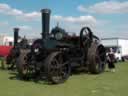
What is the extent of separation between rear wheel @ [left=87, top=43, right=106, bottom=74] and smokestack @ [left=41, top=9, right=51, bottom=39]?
3.23 metres

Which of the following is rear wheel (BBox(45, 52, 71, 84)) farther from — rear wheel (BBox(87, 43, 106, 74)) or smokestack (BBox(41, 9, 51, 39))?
rear wheel (BBox(87, 43, 106, 74))

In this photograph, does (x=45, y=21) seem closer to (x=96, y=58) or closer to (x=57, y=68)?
(x=57, y=68)

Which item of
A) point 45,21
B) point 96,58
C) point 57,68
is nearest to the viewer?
point 57,68

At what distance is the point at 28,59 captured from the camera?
1495 centimetres

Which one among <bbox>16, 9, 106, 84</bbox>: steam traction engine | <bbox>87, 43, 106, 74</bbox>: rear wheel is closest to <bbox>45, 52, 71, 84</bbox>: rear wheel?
<bbox>16, 9, 106, 84</bbox>: steam traction engine

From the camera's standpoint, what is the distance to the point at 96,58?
676 inches

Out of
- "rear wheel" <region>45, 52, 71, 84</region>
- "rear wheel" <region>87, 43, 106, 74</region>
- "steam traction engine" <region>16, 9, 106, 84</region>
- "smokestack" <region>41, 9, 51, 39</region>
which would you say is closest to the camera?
"rear wheel" <region>45, 52, 71, 84</region>

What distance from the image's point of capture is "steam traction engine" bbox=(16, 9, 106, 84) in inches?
531

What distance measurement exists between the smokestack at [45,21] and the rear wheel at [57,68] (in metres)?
1.19

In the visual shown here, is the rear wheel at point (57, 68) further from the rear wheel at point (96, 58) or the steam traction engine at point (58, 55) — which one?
the rear wheel at point (96, 58)

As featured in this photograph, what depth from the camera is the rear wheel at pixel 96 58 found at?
54.7ft

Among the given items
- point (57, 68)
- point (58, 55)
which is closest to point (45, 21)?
point (58, 55)

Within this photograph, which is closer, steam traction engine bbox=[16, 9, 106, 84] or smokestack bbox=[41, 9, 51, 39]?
steam traction engine bbox=[16, 9, 106, 84]

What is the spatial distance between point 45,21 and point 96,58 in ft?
13.2
